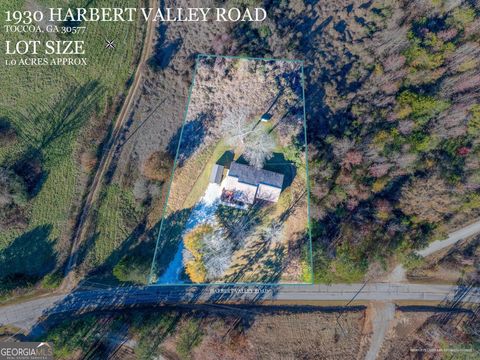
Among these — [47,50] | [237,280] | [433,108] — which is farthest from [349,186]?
[47,50]

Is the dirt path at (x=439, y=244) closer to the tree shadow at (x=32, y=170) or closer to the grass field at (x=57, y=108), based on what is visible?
the grass field at (x=57, y=108)

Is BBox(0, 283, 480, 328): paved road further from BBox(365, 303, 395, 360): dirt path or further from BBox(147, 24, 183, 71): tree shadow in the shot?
BBox(147, 24, 183, 71): tree shadow

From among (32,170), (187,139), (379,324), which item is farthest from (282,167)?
(32,170)

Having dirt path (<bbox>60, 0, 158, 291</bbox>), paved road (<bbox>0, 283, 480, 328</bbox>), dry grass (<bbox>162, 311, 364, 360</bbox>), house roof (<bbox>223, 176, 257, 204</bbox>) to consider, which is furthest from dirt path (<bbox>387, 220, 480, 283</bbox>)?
dirt path (<bbox>60, 0, 158, 291</bbox>)

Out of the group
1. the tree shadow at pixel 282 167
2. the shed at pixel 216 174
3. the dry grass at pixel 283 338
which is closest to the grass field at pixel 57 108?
the shed at pixel 216 174

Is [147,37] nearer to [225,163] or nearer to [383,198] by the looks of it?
[225,163]

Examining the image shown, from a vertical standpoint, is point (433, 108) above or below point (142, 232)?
above
